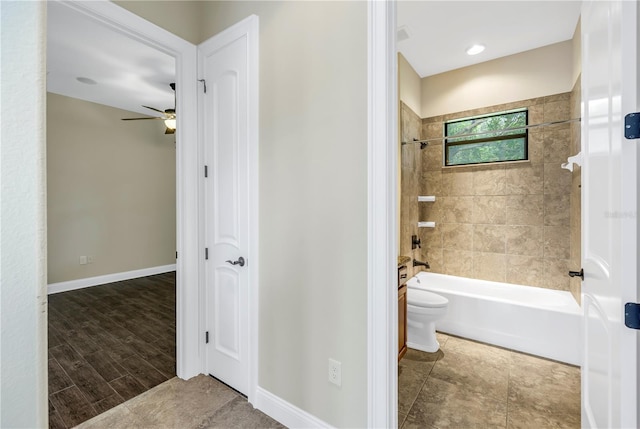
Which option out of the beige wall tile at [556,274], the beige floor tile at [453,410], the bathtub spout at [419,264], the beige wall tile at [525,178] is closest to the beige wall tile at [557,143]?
the beige wall tile at [525,178]

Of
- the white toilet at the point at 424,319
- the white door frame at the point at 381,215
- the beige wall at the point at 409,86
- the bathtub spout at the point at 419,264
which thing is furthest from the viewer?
the bathtub spout at the point at 419,264

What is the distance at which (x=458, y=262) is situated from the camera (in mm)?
3521

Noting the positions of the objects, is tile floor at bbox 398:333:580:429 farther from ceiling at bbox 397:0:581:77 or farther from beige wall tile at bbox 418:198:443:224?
ceiling at bbox 397:0:581:77

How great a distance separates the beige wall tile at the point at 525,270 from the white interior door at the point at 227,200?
9.50 ft

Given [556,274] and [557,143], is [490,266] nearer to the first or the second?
[556,274]

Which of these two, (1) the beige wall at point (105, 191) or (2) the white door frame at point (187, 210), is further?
(1) the beige wall at point (105, 191)

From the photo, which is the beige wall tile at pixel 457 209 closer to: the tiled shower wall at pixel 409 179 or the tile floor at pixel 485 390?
the tiled shower wall at pixel 409 179

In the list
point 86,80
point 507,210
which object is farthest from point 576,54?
point 86,80

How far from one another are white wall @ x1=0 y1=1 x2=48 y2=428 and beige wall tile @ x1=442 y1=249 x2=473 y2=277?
3744 mm

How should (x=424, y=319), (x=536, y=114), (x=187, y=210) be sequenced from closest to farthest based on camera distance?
(x=187, y=210) → (x=424, y=319) → (x=536, y=114)

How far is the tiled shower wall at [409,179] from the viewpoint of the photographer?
319 centimetres

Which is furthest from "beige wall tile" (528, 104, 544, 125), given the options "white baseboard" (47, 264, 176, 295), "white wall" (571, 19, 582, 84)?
"white baseboard" (47, 264, 176, 295)

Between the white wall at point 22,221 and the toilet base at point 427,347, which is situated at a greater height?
the white wall at point 22,221

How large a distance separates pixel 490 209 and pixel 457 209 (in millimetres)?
349
